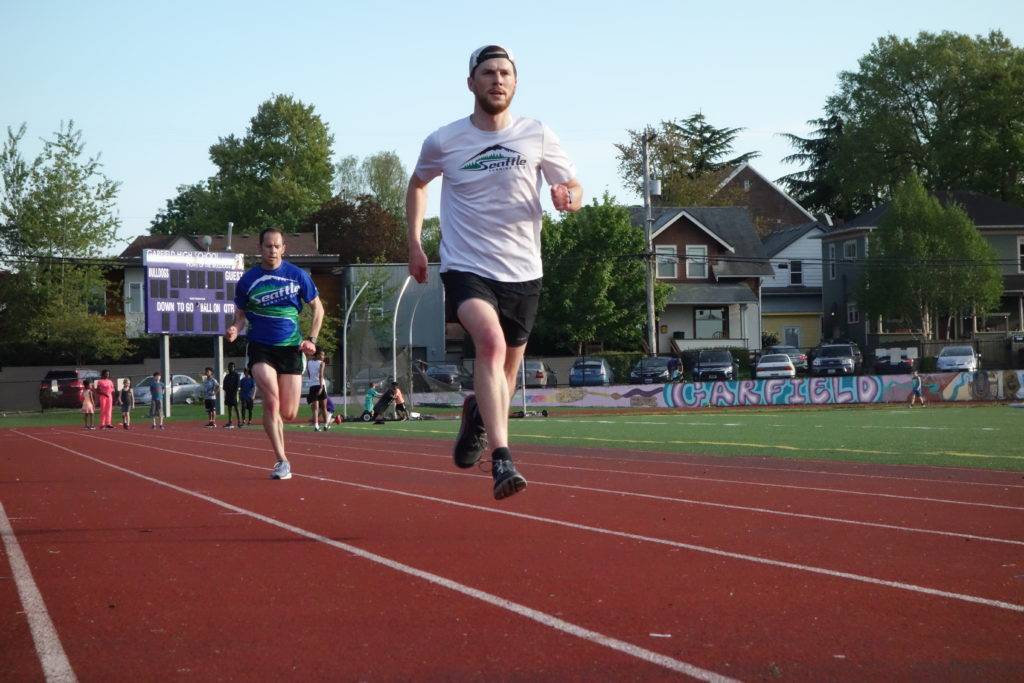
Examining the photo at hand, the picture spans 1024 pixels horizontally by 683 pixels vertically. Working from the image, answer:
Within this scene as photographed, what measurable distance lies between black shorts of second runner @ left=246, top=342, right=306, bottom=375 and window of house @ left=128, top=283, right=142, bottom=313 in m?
63.0

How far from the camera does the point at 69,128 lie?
2402 inches

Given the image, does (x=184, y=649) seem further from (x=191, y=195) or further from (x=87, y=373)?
(x=191, y=195)

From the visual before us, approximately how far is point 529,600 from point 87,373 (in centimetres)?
5743

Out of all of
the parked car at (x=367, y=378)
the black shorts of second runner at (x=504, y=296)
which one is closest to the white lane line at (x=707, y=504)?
the black shorts of second runner at (x=504, y=296)

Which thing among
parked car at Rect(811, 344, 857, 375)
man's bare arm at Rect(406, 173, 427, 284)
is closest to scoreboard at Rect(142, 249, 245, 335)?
parked car at Rect(811, 344, 857, 375)

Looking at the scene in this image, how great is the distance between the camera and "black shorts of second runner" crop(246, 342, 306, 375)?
1099 centimetres

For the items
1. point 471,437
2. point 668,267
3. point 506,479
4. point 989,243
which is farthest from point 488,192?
point 989,243

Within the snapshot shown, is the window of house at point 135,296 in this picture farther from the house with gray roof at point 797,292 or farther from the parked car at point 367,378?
the house with gray roof at point 797,292

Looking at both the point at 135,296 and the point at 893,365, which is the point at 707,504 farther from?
the point at 135,296

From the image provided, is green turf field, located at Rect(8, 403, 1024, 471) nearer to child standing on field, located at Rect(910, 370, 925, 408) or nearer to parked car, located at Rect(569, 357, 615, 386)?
child standing on field, located at Rect(910, 370, 925, 408)

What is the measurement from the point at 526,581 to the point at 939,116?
83.2m

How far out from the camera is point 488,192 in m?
6.73

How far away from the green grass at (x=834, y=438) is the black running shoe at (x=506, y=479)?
341 inches

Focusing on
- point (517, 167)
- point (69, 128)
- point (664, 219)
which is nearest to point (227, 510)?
point (517, 167)
